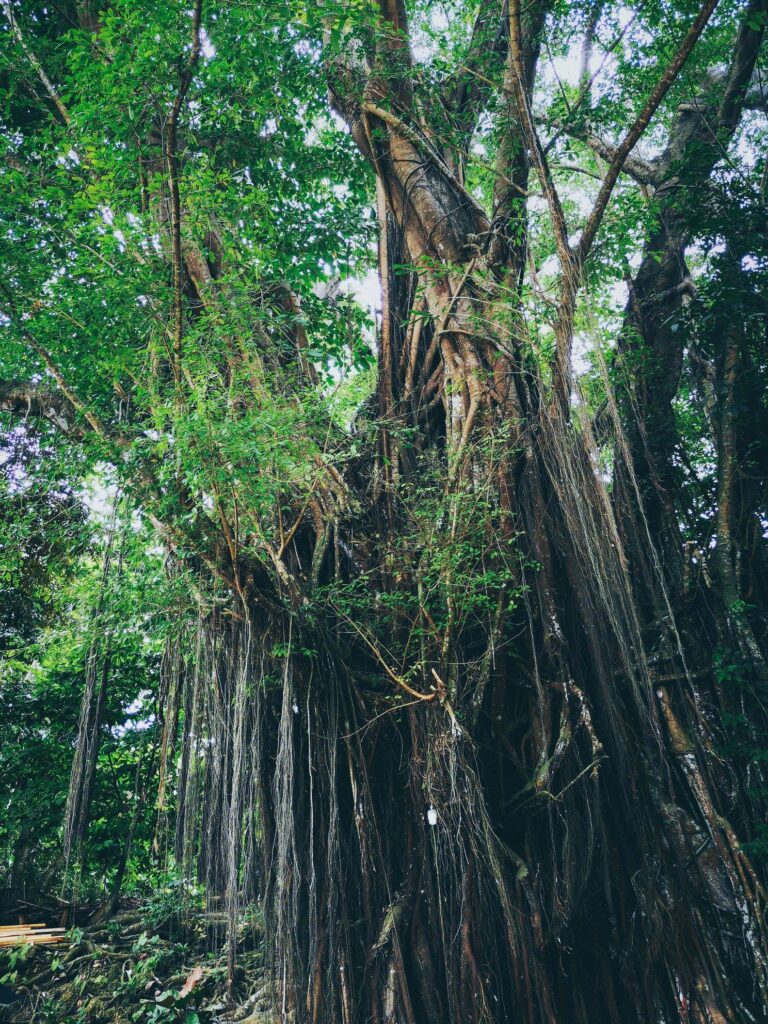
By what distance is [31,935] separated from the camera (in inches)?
143

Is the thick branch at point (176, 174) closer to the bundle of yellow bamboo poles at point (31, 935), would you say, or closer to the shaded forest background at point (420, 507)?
the shaded forest background at point (420, 507)

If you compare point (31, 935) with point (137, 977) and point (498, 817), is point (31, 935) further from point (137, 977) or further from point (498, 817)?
point (498, 817)

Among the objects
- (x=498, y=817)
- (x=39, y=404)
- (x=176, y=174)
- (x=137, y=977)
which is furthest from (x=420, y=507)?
(x=137, y=977)

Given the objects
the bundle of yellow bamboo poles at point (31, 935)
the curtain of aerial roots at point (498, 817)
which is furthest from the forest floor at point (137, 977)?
the curtain of aerial roots at point (498, 817)

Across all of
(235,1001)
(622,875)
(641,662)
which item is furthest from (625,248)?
(235,1001)

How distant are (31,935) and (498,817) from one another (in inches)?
98.6

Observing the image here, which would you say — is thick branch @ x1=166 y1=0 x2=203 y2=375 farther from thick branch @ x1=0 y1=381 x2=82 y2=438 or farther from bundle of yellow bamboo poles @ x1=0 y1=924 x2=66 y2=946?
bundle of yellow bamboo poles @ x1=0 y1=924 x2=66 y2=946

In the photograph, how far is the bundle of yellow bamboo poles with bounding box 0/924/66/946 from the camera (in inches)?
139

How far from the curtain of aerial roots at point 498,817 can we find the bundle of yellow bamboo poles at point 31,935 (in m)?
1.16

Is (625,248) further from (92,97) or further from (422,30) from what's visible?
(422,30)

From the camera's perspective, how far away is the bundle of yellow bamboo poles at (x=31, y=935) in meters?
3.52

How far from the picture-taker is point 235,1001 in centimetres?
358

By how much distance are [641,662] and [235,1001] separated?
2.62m

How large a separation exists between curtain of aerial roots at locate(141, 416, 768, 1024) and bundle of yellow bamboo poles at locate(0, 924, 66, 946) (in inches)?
45.5
